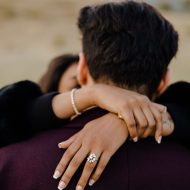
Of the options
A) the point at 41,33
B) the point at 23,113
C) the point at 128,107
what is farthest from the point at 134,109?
the point at 41,33

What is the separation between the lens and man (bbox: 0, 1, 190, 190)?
2.58 m

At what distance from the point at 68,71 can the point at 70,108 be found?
87.8 inches

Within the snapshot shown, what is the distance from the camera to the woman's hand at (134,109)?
8.59ft

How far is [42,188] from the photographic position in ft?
8.39

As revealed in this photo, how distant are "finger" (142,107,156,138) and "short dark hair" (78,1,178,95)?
4.7 inches

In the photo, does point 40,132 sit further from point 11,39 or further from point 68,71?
point 11,39

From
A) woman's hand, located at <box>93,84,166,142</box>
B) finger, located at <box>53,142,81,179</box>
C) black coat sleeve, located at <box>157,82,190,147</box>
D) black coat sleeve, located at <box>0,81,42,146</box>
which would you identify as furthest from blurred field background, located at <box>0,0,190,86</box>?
finger, located at <box>53,142,81,179</box>

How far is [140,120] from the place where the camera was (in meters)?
2.62

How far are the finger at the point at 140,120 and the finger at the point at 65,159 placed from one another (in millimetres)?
234

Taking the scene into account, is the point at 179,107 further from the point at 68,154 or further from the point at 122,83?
the point at 68,154

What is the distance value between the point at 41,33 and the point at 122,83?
67.4ft

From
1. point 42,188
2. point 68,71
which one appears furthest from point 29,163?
point 68,71

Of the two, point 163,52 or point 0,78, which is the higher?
point 163,52

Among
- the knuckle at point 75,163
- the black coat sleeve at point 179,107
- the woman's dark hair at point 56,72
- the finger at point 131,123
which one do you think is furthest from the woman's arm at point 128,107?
the woman's dark hair at point 56,72
